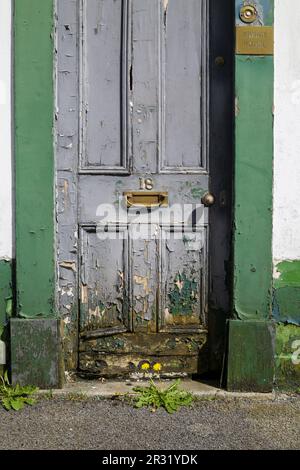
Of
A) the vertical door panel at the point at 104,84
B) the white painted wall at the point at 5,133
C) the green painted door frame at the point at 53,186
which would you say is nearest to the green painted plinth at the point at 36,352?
the green painted door frame at the point at 53,186

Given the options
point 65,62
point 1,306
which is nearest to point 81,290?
point 1,306

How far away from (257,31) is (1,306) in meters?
2.07

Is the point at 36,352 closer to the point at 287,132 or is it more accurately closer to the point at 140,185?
the point at 140,185

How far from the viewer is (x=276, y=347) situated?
3.29m

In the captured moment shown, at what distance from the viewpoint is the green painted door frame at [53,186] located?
124 inches

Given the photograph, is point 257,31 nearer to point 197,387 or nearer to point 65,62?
point 65,62

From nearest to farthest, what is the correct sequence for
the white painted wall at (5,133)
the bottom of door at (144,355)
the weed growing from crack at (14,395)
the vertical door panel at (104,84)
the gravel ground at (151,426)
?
the gravel ground at (151,426) → the weed growing from crack at (14,395) → the white painted wall at (5,133) → the vertical door panel at (104,84) → the bottom of door at (144,355)

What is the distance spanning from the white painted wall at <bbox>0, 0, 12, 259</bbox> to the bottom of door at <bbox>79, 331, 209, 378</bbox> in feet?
2.53

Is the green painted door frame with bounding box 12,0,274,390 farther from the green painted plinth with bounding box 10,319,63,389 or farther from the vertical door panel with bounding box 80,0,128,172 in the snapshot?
the vertical door panel with bounding box 80,0,128,172

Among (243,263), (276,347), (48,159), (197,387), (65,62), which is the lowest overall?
(197,387)

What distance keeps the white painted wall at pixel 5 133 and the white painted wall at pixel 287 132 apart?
1.47 metres

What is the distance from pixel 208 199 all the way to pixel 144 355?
3.25ft

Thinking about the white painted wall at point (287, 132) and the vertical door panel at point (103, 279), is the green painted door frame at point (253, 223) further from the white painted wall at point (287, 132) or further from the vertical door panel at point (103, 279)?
the vertical door panel at point (103, 279)

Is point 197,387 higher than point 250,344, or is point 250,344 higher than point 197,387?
point 250,344
